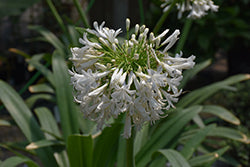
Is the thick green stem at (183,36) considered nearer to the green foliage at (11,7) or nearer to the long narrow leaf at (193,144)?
the long narrow leaf at (193,144)

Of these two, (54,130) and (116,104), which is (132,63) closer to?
(116,104)

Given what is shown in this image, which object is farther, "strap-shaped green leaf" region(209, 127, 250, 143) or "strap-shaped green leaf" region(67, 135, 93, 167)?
"strap-shaped green leaf" region(209, 127, 250, 143)

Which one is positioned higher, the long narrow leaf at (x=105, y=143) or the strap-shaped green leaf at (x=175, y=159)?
the long narrow leaf at (x=105, y=143)

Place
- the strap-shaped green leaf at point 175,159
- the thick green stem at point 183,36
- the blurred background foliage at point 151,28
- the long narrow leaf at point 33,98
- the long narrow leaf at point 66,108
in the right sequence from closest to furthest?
1. the strap-shaped green leaf at point 175,159
2. the long narrow leaf at point 66,108
3. the thick green stem at point 183,36
4. the long narrow leaf at point 33,98
5. the blurred background foliage at point 151,28

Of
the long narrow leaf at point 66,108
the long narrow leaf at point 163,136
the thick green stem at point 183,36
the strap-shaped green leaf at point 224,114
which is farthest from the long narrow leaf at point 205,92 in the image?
the long narrow leaf at point 66,108

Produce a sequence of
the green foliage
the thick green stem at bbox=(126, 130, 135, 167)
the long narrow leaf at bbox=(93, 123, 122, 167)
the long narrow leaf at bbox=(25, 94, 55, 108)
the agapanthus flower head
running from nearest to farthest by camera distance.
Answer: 1. the agapanthus flower head
2. the thick green stem at bbox=(126, 130, 135, 167)
3. the long narrow leaf at bbox=(93, 123, 122, 167)
4. the green foliage
5. the long narrow leaf at bbox=(25, 94, 55, 108)

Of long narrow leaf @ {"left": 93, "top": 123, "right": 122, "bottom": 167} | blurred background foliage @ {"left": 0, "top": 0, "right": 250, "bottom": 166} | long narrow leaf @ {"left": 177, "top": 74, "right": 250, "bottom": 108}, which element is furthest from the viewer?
blurred background foliage @ {"left": 0, "top": 0, "right": 250, "bottom": 166}

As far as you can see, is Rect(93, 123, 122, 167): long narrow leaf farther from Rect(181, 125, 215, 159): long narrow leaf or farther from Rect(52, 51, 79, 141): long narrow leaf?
Rect(181, 125, 215, 159): long narrow leaf

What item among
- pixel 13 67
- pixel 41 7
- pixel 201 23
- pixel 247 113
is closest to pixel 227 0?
pixel 201 23

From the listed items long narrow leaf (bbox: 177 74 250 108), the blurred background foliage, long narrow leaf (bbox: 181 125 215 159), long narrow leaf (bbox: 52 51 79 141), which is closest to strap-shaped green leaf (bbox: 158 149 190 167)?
long narrow leaf (bbox: 181 125 215 159)
